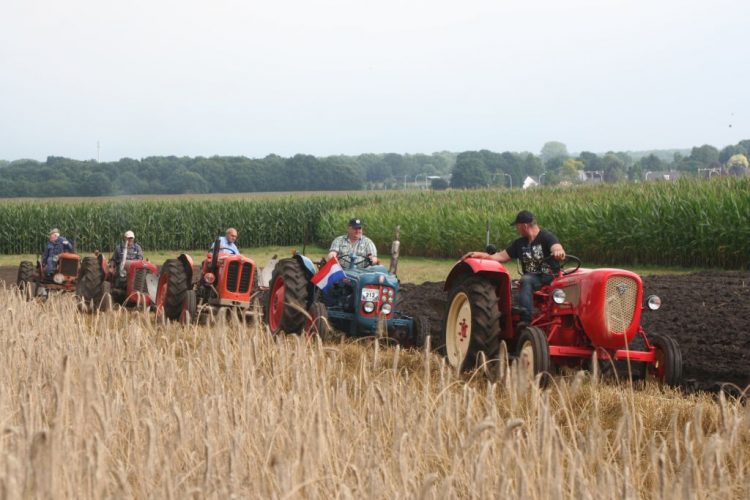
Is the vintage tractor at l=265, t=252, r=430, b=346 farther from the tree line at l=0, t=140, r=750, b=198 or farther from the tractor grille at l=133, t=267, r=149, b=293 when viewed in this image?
the tree line at l=0, t=140, r=750, b=198

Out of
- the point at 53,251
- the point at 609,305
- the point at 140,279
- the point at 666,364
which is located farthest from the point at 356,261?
the point at 53,251

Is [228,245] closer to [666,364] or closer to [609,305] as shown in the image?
[609,305]

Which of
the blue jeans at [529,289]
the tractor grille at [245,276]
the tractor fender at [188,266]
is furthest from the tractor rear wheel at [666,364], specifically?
the tractor fender at [188,266]

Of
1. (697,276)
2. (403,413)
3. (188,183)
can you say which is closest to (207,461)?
(403,413)

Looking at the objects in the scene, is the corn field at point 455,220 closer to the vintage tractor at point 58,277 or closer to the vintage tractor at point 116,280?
the vintage tractor at point 58,277

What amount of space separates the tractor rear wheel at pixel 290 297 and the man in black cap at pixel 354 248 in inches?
21.0

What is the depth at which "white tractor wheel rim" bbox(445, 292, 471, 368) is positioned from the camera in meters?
9.20

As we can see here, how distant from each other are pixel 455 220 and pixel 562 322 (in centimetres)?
2306

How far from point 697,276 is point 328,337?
10.8m

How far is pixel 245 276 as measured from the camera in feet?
45.9

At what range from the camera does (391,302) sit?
11227 millimetres

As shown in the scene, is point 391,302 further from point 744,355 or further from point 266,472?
point 266,472

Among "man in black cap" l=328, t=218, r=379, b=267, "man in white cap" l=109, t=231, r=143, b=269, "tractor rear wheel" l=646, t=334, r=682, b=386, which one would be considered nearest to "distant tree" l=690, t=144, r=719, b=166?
"man in white cap" l=109, t=231, r=143, b=269

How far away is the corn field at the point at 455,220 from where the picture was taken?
Result: 2419cm
